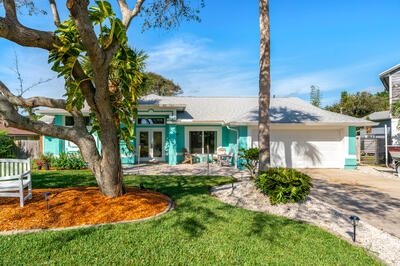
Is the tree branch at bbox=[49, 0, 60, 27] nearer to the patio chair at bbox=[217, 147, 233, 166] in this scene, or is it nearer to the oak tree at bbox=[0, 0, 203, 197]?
the oak tree at bbox=[0, 0, 203, 197]

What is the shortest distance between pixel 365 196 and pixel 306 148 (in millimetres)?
5683

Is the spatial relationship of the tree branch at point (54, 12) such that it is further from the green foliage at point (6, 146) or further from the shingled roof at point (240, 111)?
the green foliage at point (6, 146)

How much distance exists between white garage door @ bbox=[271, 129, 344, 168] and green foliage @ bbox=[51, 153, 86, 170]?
1137 centimetres

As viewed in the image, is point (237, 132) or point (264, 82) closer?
point (264, 82)

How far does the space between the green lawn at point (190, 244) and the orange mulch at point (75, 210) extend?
375mm

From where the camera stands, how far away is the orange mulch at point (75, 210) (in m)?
3.99

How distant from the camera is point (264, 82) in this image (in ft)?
21.3

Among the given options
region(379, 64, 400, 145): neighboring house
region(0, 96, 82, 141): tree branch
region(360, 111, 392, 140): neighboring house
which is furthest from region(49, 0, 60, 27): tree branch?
region(360, 111, 392, 140): neighboring house

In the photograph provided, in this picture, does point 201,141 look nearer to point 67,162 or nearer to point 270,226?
point 67,162

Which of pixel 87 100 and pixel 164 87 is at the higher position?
pixel 164 87

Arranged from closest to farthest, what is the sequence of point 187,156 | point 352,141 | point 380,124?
1. point 352,141
2. point 187,156
3. point 380,124

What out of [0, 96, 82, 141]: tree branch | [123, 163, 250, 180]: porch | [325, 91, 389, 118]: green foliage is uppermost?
[325, 91, 389, 118]: green foliage

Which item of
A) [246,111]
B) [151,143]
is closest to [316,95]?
[246,111]

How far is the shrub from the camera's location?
5184 mm
